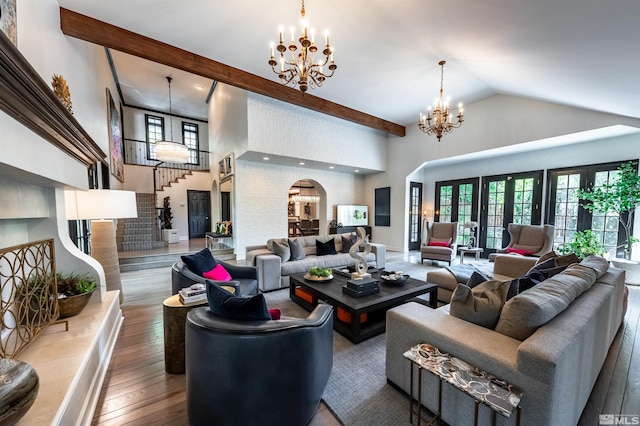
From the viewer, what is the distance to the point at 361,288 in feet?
8.87

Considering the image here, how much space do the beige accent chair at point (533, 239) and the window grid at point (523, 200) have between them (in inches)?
39.8

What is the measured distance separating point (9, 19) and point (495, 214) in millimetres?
8838

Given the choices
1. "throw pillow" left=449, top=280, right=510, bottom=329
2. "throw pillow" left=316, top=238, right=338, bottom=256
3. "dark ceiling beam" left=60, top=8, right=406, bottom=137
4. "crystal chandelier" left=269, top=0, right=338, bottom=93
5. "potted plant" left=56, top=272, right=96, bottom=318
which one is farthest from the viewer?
"throw pillow" left=316, top=238, right=338, bottom=256

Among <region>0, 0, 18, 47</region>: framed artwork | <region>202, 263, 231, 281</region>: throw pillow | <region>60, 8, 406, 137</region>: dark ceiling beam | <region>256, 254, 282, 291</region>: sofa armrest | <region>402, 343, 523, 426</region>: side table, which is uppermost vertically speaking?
<region>60, 8, 406, 137</region>: dark ceiling beam

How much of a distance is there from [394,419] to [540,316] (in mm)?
1102

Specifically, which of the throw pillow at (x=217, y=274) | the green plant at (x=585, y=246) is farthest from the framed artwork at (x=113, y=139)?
the green plant at (x=585, y=246)

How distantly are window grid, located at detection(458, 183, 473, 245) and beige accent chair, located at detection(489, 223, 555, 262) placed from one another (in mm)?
1708

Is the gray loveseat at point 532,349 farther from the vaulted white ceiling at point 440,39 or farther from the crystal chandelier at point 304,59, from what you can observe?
the crystal chandelier at point 304,59

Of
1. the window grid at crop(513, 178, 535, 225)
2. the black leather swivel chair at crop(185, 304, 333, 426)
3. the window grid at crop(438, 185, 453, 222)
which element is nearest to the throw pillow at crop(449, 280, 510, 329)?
the black leather swivel chair at crop(185, 304, 333, 426)

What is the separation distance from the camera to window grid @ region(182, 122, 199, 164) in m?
10.1

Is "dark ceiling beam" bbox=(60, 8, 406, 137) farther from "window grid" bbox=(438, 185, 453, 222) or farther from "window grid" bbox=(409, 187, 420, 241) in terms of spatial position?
"window grid" bbox=(438, 185, 453, 222)

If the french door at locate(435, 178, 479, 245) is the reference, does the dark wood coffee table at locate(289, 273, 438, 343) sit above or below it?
below

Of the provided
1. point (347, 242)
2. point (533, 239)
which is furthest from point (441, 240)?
point (347, 242)

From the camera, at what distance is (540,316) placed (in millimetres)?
1354
